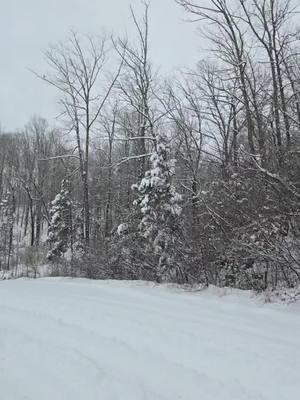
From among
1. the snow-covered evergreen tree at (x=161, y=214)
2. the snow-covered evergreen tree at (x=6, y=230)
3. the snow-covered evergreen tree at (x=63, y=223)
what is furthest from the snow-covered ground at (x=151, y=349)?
the snow-covered evergreen tree at (x=6, y=230)

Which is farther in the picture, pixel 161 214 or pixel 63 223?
pixel 63 223

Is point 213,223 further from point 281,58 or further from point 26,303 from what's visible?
point 281,58

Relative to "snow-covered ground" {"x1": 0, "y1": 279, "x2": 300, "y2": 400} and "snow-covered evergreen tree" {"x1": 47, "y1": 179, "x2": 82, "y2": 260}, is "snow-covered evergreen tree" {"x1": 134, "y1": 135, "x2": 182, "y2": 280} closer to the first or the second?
"snow-covered ground" {"x1": 0, "y1": 279, "x2": 300, "y2": 400}

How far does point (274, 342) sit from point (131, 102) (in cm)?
1704

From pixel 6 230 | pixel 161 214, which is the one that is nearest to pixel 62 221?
pixel 6 230

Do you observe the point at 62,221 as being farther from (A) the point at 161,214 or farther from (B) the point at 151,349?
(B) the point at 151,349

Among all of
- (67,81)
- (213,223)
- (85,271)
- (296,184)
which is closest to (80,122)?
(67,81)

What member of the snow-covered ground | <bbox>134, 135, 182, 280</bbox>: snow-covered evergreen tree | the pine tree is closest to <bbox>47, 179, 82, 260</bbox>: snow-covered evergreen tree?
the pine tree

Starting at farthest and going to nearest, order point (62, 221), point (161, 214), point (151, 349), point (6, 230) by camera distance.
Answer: point (6, 230) → point (62, 221) → point (161, 214) → point (151, 349)

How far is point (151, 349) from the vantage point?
14.5ft

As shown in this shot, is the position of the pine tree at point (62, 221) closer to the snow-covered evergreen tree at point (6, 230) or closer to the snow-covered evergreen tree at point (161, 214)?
the snow-covered evergreen tree at point (6, 230)

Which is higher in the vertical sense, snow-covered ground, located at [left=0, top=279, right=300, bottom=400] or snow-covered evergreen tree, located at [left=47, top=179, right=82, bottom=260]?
snow-covered evergreen tree, located at [left=47, top=179, right=82, bottom=260]

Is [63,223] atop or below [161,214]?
atop

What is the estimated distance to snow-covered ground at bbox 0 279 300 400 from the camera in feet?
11.3
